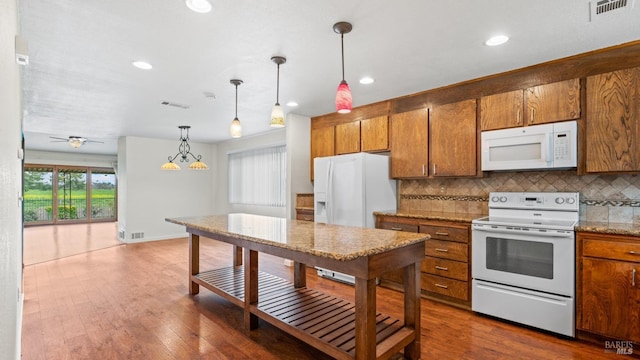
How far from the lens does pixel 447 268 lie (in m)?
3.18

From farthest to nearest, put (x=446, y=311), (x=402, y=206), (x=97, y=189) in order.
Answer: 1. (x=97, y=189)
2. (x=402, y=206)
3. (x=446, y=311)

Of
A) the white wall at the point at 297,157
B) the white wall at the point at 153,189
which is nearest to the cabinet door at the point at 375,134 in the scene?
the white wall at the point at 297,157

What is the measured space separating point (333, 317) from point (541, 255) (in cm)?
185

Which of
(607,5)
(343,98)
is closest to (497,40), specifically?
(607,5)

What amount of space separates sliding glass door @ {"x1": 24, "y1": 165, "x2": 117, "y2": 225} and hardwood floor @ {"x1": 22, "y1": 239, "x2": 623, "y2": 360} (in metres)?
7.34

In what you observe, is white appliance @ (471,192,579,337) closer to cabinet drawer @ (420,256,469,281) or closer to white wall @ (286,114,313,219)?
cabinet drawer @ (420,256,469,281)

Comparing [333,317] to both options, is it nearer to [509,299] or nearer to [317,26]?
[509,299]

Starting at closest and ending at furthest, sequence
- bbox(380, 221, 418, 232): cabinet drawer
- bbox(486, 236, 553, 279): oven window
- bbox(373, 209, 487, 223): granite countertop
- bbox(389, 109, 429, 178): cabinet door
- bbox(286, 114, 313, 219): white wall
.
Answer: bbox(486, 236, 553, 279): oven window, bbox(373, 209, 487, 223): granite countertop, bbox(380, 221, 418, 232): cabinet drawer, bbox(389, 109, 429, 178): cabinet door, bbox(286, 114, 313, 219): white wall

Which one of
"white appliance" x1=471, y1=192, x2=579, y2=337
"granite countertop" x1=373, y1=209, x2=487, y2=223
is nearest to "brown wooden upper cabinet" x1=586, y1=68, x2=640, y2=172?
"white appliance" x1=471, y1=192, x2=579, y2=337

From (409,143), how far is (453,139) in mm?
536

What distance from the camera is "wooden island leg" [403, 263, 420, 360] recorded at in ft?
6.95

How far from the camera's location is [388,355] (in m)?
1.89

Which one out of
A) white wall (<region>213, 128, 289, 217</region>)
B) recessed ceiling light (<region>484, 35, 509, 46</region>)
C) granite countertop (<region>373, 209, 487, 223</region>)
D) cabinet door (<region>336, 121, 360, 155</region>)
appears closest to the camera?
recessed ceiling light (<region>484, 35, 509, 46</region>)

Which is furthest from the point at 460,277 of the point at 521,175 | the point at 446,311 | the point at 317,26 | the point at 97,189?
the point at 97,189
